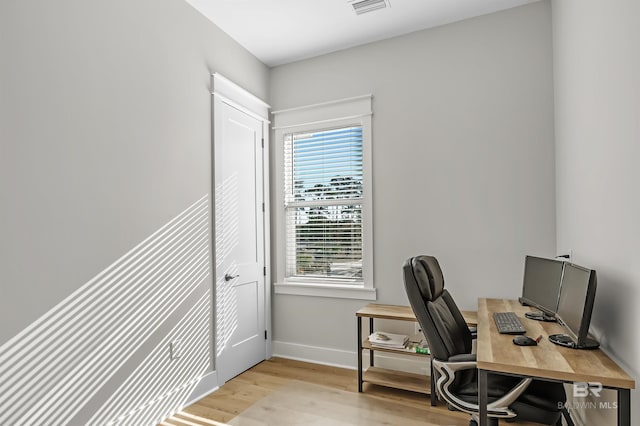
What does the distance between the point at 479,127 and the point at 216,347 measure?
2771mm

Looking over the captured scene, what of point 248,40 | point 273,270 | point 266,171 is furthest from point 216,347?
point 248,40

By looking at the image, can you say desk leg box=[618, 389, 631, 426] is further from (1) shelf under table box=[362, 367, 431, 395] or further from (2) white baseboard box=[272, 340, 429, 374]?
(2) white baseboard box=[272, 340, 429, 374]

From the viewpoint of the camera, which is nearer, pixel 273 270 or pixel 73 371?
pixel 73 371

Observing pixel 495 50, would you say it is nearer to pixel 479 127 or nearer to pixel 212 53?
pixel 479 127

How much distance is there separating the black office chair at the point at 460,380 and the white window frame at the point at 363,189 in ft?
4.22

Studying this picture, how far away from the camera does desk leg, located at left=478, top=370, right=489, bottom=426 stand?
156 centimetres

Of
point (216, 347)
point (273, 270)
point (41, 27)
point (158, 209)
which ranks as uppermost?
point (41, 27)

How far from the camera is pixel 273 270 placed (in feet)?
12.6

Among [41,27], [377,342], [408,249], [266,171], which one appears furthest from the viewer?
[266,171]

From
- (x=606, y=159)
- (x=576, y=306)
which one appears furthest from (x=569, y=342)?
(x=606, y=159)

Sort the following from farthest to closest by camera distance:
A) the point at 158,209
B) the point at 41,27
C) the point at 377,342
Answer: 1. the point at 377,342
2. the point at 158,209
3. the point at 41,27
